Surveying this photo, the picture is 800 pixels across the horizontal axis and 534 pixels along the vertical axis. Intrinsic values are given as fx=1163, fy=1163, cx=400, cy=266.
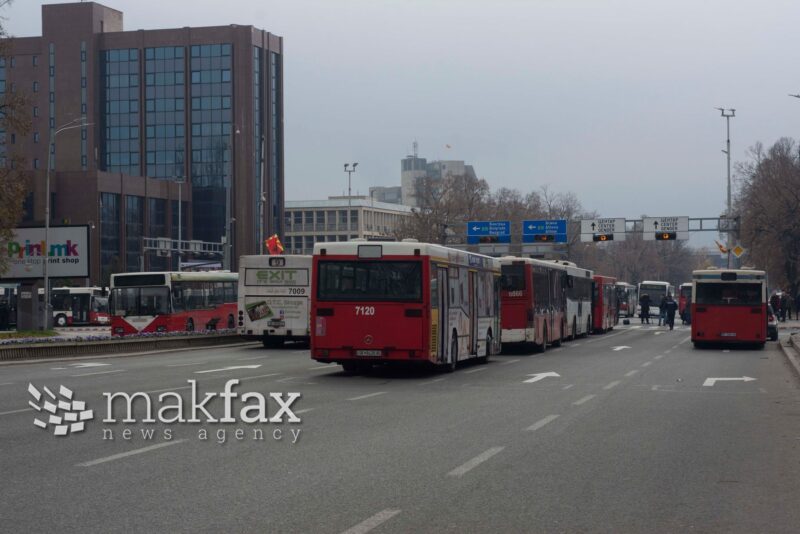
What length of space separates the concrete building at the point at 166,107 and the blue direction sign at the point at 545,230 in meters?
43.0

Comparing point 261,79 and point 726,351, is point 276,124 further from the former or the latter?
point 726,351

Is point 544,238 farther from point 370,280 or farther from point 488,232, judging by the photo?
point 370,280

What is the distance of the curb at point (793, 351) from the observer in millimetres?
28188

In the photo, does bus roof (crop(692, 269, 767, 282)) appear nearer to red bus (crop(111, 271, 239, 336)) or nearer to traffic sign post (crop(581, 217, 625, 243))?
red bus (crop(111, 271, 239, 336))

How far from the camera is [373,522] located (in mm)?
8023

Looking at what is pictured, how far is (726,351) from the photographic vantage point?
1441 inches

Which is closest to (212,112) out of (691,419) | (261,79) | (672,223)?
(261,79)

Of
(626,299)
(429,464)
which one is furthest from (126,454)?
(626,299)

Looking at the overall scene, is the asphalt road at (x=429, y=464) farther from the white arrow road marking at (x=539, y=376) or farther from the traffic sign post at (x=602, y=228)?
the traffic sign post at (x=602, y=228)

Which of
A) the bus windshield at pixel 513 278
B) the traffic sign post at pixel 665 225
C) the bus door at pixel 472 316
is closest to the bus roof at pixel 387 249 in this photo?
the bus door at pixel 472 316

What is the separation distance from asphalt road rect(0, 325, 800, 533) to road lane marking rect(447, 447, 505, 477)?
0.06 ft

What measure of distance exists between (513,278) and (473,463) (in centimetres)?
2408

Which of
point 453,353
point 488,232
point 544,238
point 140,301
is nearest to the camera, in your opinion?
point 453,353

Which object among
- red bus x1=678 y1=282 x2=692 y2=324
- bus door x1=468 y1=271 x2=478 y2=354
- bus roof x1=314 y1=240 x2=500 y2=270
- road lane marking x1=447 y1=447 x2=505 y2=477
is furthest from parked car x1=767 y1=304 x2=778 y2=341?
road lane marking x1=447 y1=447 x2=505 y2=477
